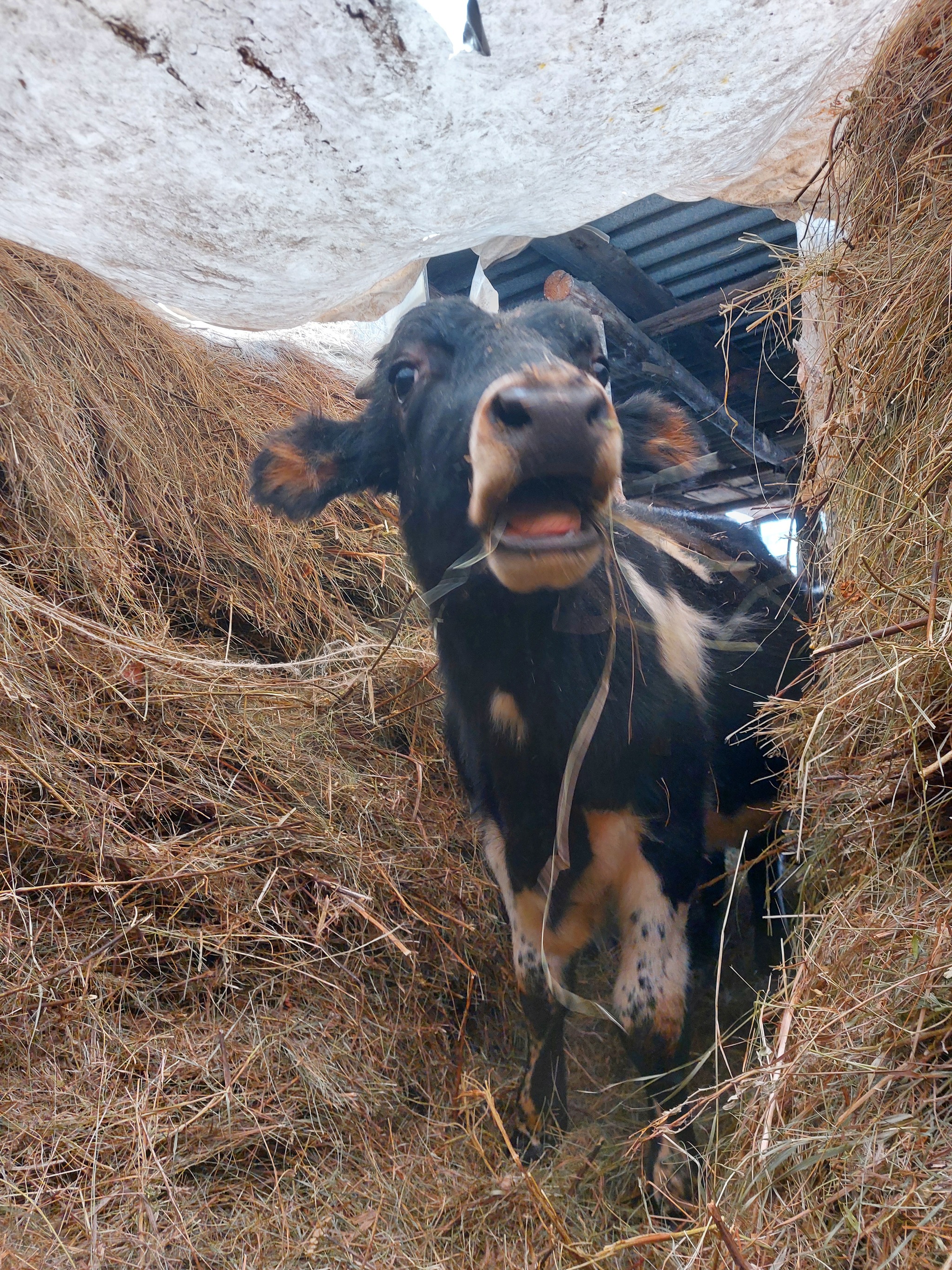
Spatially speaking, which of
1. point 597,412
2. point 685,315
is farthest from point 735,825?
point 685,315

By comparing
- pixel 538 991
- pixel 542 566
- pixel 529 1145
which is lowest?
pixel 529 1145

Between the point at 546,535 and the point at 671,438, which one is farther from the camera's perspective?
the point at 671,438

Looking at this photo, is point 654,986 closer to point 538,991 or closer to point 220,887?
point 538,991

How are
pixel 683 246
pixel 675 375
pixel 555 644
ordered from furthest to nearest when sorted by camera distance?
pixel 675 375
pixel 683 246
pixel 555 644

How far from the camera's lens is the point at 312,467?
2246 mm

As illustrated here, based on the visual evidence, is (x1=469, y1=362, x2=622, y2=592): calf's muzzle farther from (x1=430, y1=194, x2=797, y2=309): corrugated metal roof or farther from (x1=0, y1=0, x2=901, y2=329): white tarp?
(x1=430, y1=194, x2=797, y2=309): corrugated metal roof

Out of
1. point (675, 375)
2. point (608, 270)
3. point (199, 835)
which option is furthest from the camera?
point (675, 375)

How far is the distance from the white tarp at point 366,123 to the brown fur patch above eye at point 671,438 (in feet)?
1.99

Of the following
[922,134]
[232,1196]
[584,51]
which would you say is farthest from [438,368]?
[232,1196]

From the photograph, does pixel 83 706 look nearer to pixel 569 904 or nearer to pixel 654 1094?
pixel 569 904

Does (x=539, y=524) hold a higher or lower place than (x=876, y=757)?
higher

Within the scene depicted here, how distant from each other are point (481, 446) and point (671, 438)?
805mm

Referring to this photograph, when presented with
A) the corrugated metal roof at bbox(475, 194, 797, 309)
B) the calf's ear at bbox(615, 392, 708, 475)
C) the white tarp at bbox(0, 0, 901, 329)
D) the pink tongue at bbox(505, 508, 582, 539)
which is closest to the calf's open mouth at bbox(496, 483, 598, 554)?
the pink tongue at bbox(505, 508, 582, 539)

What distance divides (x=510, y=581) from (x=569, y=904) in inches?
34.7
